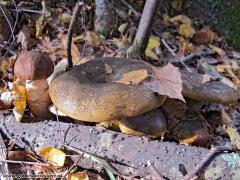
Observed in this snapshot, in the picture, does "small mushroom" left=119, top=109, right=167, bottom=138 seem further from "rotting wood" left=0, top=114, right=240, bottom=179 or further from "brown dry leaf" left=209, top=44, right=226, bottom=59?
"brown dry leaf" left=209, top=44, right=226, bottom=59

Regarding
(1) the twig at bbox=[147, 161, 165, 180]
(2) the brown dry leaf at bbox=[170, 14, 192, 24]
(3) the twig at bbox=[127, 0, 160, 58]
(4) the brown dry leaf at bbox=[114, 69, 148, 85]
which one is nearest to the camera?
(1) the twig at bbox=[147, 161, 165, 180]

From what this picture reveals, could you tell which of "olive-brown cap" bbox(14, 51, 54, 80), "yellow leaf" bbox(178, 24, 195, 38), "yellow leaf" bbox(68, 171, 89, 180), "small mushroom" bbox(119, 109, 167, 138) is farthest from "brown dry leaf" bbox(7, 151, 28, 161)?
"yellow leaf" bbox(178, 24, 195, 38)

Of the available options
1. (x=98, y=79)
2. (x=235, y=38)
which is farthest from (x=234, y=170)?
(x=235, y=38)

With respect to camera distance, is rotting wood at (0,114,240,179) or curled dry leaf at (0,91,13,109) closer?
rotting wood at (0,114,240,179)

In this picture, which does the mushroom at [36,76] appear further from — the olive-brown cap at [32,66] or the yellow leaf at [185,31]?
the yellow leaf at [185,31]

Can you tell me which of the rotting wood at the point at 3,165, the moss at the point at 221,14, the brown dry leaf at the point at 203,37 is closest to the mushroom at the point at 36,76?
the rotting wood at the point at 3,165

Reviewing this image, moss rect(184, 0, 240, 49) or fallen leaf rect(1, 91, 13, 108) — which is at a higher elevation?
moss rect(184, 0, 240, 49)

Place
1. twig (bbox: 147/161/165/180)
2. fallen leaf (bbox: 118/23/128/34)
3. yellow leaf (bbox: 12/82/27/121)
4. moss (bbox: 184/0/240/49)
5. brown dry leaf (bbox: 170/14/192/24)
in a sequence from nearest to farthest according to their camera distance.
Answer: twig (bbox: 147/161/165/180) → yellow leaf (bbox: 12/82/27/121) → fallen leaf (bbox: 118/23/128/34) → moss (bbox: 184/0/240/49) → brown dry leaf (bbox: 170/14/192/24)
